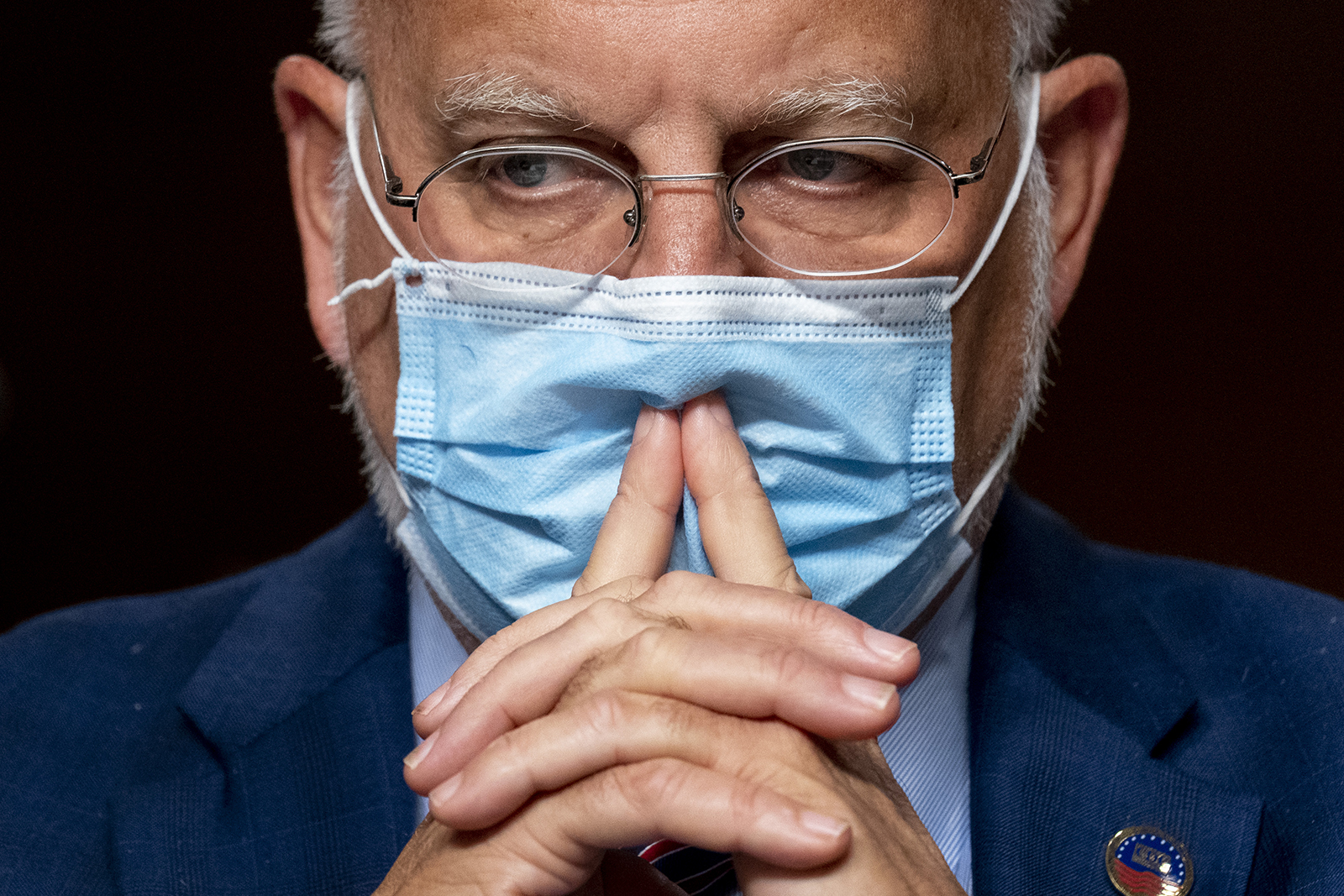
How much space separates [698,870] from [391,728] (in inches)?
20.4

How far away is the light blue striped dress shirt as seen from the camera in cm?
207

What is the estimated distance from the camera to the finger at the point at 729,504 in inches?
60.5

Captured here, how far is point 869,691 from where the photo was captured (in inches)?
52.8

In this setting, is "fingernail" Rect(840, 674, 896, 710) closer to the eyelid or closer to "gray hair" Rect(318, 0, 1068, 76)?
the eyelid

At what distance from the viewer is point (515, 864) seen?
4.61ft

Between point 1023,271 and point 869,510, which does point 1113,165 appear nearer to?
point 1023,271

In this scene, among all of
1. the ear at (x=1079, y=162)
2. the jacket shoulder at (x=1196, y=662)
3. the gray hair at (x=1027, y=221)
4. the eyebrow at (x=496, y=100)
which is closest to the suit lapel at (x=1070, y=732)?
the jacket shoulder at (x=1196, y=662)

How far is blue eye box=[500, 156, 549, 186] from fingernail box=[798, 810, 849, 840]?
2.97 feet

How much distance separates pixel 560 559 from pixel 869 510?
40 centimetres

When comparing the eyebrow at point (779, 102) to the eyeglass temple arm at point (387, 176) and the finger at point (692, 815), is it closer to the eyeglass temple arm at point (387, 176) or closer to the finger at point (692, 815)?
the eyeglass temple arm at point (387, 176)

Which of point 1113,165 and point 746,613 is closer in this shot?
point 746,613

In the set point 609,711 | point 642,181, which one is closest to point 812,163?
point 642,181

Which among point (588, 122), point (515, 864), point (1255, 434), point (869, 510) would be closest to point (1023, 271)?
point (869, 510)

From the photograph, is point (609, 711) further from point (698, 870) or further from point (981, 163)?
point (981, 163)
